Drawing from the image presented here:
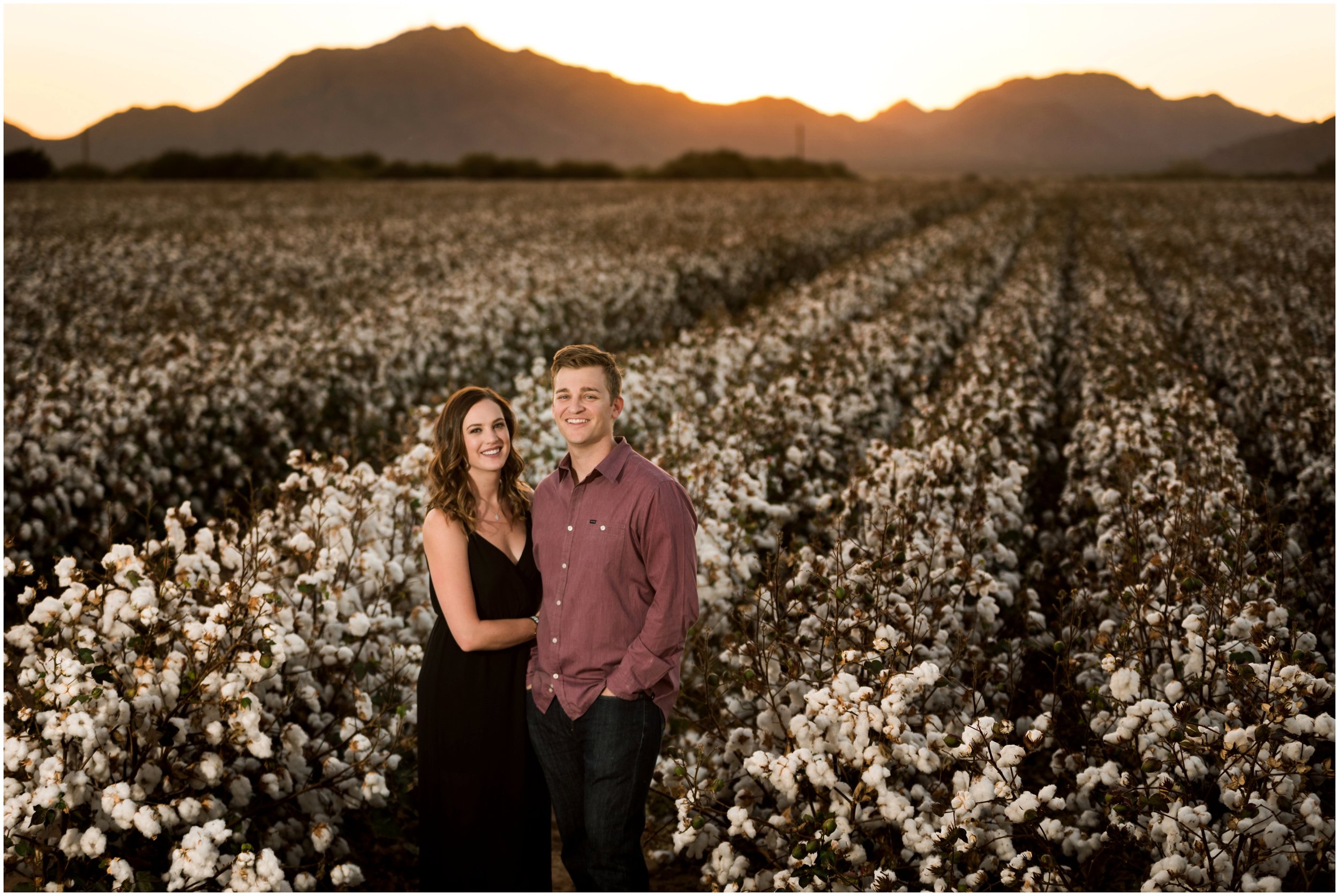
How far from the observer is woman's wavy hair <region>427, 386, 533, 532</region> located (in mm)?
3252

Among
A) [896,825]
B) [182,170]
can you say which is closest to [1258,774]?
[896,825]

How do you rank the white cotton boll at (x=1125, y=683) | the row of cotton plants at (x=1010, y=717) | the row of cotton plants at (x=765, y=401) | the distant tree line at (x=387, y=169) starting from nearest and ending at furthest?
1. the row of cotton plants at (x=1010, y=717)
2. the white cotton boll at (x=1125, y=683)
3. the row of cotton plants at (x=765, y=401)
4. the distant tree line at (x=387, y=169)

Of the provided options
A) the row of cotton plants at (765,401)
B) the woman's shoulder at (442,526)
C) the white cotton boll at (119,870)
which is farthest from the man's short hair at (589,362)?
the white cotton boll at (119,870)

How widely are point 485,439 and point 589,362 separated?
0.50 metres

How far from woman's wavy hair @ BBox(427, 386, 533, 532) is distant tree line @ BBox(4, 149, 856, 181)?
76627 millimetres

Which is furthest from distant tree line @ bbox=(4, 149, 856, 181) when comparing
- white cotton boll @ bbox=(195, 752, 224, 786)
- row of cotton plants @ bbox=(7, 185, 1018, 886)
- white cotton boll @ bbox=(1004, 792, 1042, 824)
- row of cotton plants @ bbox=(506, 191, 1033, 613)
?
white cotton boll @ bbox=(1004, 792, 1042, 824)

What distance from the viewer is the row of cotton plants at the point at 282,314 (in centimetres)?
811

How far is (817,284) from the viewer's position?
17.6m

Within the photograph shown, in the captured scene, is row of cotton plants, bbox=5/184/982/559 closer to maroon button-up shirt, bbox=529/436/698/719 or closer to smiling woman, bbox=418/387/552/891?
smiling woman, bbox=418/387/552/891

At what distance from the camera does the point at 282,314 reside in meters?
13.7

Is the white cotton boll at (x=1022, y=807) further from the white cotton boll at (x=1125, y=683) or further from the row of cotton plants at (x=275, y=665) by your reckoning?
the row of cotton plants at (x=275, y=665)

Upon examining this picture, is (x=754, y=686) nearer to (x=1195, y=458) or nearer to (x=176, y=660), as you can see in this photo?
(x=176, y=660)

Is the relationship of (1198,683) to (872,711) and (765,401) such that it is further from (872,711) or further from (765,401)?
(765,401)

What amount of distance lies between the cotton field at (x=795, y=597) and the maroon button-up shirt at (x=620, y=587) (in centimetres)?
62
